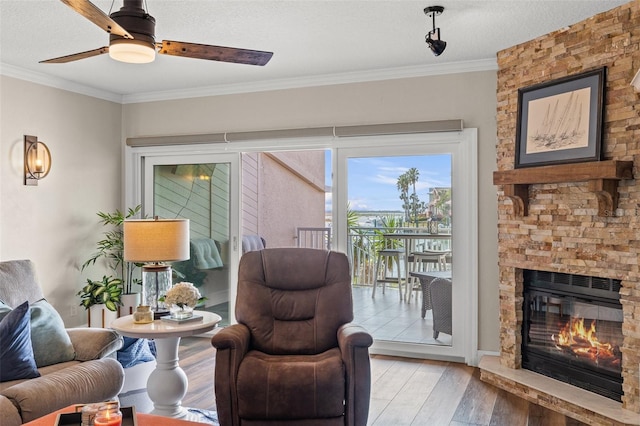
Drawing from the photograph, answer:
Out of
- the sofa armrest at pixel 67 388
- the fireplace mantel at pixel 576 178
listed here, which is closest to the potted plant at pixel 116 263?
the sofa armrest at pixel 67 388

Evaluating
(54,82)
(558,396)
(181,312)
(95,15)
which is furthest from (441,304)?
(54,82)

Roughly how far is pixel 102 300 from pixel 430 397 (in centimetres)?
310

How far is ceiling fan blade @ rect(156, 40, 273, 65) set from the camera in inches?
97.6

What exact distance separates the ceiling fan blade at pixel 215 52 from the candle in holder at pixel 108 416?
156 cm

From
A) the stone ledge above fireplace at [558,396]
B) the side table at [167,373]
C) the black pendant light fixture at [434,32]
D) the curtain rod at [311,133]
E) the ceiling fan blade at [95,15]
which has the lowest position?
the stone ledge above fireplace at [558,396]

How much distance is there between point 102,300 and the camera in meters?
4.98

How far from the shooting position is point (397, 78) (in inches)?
183

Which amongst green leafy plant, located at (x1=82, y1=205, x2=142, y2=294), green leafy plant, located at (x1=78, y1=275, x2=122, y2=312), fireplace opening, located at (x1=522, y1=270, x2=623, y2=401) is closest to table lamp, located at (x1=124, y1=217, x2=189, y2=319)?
green leafy plant, located at (x1=78, y1=275, x2=122, y2=312)

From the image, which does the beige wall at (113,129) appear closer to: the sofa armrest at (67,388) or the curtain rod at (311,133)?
the curtain rod at (311,133)

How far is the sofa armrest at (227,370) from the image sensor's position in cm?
273

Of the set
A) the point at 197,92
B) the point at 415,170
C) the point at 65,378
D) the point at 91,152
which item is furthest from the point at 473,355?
the point at 91,152

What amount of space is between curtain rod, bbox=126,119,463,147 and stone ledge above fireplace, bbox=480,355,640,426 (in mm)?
1903

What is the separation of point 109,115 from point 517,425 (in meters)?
4.68

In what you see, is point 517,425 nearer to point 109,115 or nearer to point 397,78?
point 397,78
